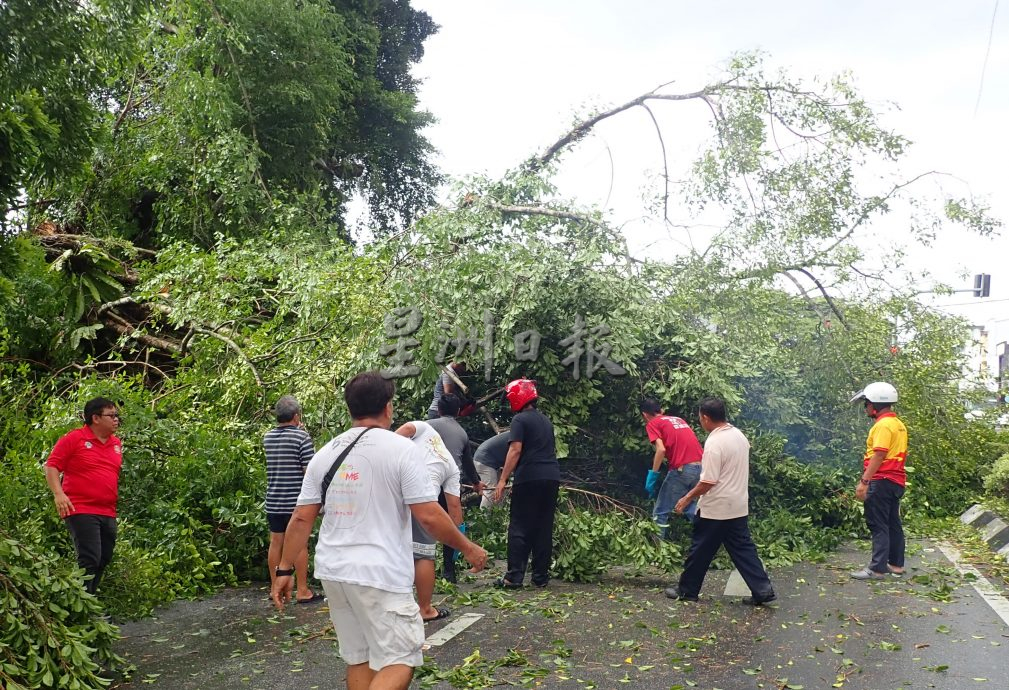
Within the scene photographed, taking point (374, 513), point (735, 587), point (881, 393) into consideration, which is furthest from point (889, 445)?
point (374, 513)

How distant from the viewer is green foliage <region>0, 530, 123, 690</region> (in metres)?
4.69

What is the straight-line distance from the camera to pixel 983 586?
8.00 metres

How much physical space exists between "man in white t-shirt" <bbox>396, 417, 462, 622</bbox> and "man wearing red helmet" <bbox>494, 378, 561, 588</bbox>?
1589 millimetres

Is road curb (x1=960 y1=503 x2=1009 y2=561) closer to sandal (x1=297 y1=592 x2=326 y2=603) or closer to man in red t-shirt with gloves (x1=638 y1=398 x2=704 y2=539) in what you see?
man in red t-shirt with gloves (x1=638 y1=398 x2=704 y2=539)

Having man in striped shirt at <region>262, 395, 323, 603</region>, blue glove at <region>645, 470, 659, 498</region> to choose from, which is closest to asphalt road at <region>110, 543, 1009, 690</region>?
man in striped shirt at <region>262, 395, 323, 603</region>

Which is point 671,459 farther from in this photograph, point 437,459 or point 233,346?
point 233,346

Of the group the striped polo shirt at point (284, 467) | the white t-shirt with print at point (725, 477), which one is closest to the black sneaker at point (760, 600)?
the white t-shirt with print at point (725, 477)

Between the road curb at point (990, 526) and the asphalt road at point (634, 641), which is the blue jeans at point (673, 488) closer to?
the asphalt road at point (634, 641)

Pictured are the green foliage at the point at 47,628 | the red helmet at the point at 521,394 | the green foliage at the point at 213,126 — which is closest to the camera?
the green foliage at the point at 47,628

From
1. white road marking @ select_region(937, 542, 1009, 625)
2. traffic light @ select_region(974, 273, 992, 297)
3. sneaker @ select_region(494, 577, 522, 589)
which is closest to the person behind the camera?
white road marking @ select_region(937, 542, 1009, 625)

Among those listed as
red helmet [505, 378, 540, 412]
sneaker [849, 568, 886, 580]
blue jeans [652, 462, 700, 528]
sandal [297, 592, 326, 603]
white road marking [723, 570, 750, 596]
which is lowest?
sandal [297, 592, 326, 603]

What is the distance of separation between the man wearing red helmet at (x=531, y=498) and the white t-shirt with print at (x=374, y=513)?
168 inches

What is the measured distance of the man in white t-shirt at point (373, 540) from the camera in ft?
12.0

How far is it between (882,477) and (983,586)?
1.21 metres
